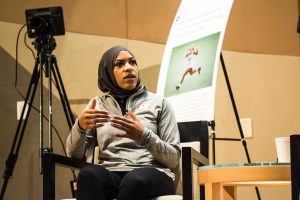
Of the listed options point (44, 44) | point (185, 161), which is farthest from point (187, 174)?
point (44, 44)

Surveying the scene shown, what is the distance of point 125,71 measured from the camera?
8.77 feet

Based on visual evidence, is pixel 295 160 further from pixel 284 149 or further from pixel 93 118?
pixel 93 118

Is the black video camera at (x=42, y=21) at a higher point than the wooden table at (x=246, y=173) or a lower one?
higher

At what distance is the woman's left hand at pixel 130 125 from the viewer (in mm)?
2241

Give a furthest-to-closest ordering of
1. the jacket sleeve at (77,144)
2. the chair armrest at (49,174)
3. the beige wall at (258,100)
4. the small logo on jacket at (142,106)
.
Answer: the beige wall at (258,100), the small logo on jacket at (142,106), the jacket sleeve at (77,144), the chair armrest at (49,174)

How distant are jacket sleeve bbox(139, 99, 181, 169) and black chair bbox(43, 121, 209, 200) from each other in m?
0.10

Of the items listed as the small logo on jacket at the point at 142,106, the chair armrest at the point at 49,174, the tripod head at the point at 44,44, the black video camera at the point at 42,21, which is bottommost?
the chair armrest at the point at 49,174

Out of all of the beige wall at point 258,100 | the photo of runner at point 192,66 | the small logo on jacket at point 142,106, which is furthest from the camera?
the beige wall at point 258,100

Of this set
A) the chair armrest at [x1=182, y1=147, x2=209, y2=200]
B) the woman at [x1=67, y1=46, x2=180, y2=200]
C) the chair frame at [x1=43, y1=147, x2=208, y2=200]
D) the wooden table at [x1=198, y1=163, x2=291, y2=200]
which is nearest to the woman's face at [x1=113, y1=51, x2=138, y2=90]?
Answer: the woman at [x1=67, y1=46, x2=180, y2=200]

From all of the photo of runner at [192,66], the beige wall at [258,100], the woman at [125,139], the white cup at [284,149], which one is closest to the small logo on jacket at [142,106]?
the woman at [125,139]

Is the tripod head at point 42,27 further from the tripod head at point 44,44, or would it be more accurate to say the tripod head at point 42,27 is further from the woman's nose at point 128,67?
the woman's nose at point 128,67

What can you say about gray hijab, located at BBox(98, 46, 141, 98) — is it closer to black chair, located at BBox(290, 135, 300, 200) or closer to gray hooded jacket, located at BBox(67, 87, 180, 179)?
gray hooded jacket, located at BBox(67, 87, 180, 179)

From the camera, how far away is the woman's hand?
2.32 m

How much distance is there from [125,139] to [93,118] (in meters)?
0.25
